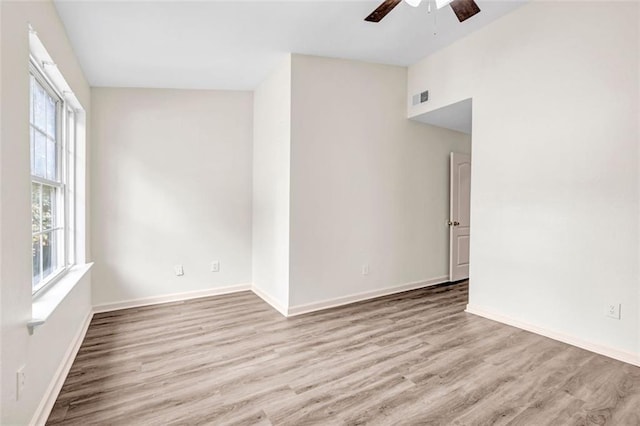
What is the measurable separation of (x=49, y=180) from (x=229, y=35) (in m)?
1.91

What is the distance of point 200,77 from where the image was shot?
12.3 ft

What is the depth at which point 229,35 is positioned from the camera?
2939mm

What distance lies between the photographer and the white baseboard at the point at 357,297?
3.56 m

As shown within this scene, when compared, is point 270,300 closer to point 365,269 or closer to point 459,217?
point 365,269

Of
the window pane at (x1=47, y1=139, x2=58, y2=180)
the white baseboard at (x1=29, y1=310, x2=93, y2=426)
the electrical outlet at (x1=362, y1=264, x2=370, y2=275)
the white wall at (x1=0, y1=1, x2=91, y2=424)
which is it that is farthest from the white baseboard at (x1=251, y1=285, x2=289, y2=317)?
the window pane at (x1=47, y1=139, x2=58, y2=180)

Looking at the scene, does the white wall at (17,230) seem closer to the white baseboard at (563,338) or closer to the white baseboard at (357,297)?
the white baseboard at (357,297)

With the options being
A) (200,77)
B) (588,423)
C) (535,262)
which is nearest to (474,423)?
(588,423)

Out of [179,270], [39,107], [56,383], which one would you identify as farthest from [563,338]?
[39,107]

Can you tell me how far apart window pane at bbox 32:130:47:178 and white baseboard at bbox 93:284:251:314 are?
1890 millimetres

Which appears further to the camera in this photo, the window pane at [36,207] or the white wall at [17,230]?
the window pane at [36,207]

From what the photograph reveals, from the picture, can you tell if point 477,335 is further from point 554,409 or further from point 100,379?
point 100,379

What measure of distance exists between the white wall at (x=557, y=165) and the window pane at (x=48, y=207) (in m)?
3.94

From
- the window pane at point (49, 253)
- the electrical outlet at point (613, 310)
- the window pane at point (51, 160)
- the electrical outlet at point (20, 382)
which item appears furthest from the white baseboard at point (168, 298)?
the electrical outlet at point (613, 310)

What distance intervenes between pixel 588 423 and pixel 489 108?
2.76m
